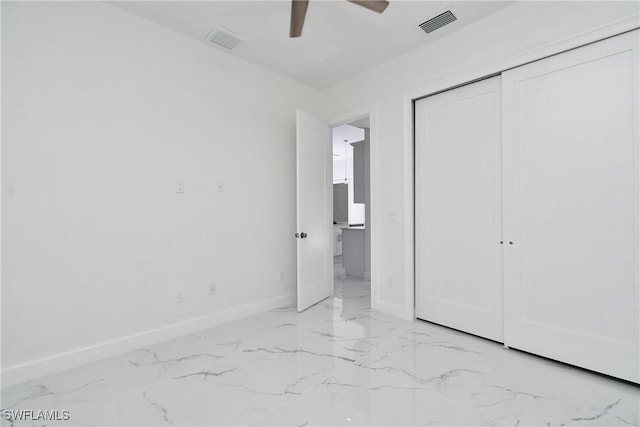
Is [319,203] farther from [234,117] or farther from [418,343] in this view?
[418,343]

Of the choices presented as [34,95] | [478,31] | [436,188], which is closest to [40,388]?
[34,95]

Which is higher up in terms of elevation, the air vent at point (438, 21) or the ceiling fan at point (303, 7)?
the air vent at point (438, 21)

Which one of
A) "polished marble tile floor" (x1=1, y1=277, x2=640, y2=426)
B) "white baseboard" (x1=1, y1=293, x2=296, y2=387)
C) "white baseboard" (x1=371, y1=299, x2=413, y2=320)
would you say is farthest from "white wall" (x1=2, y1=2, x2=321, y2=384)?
"white baseboard" (x1=371, y1=299, x2=413, y2=320)

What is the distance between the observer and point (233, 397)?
184cm

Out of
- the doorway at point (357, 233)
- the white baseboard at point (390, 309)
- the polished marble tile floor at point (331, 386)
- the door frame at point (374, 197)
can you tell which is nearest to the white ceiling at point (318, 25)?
the door frame at point (374, 197)

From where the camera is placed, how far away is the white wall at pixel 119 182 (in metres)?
2.08

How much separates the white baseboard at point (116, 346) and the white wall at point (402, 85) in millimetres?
1544

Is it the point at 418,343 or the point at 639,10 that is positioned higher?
the point at 639,10

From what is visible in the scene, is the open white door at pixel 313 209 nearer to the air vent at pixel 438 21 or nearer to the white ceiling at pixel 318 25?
the white ceiling at pixel 318 25

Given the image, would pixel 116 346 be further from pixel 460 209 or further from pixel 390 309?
pixel 460 209

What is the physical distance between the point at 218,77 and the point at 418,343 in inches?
124

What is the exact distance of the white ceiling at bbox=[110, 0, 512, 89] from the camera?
95.0 inches

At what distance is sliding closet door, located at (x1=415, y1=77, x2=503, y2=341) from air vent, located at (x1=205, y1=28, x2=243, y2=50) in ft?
6.26

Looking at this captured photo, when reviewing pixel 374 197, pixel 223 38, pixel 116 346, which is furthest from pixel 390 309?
pixel 223 38
